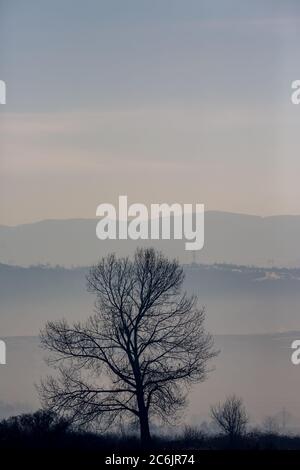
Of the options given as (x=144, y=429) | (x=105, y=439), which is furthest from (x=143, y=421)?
(x=105, y=439)

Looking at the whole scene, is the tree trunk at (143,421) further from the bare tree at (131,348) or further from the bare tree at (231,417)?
the bare tree at (231,417)

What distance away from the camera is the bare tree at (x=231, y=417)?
968 centimetres

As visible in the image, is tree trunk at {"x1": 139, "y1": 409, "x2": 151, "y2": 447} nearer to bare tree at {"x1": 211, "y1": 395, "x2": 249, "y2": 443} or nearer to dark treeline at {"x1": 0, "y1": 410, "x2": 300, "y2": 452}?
dark treeline at {"x1": 0, "y1": 410, "x2": 300, "y2": 452}

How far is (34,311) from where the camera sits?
995cm

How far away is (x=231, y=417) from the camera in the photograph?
9.75 m

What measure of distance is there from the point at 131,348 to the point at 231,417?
1.24 m

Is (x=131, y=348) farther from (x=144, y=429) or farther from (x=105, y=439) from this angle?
(x=105, y=439)

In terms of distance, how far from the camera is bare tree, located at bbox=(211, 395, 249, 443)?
9680 mm

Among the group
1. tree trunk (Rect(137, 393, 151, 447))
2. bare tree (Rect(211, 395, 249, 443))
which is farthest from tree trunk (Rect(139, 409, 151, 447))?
bare tree (Rect(211, 395, 249, 443))

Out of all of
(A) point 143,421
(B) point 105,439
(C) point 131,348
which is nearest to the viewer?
(B) point 105,439
